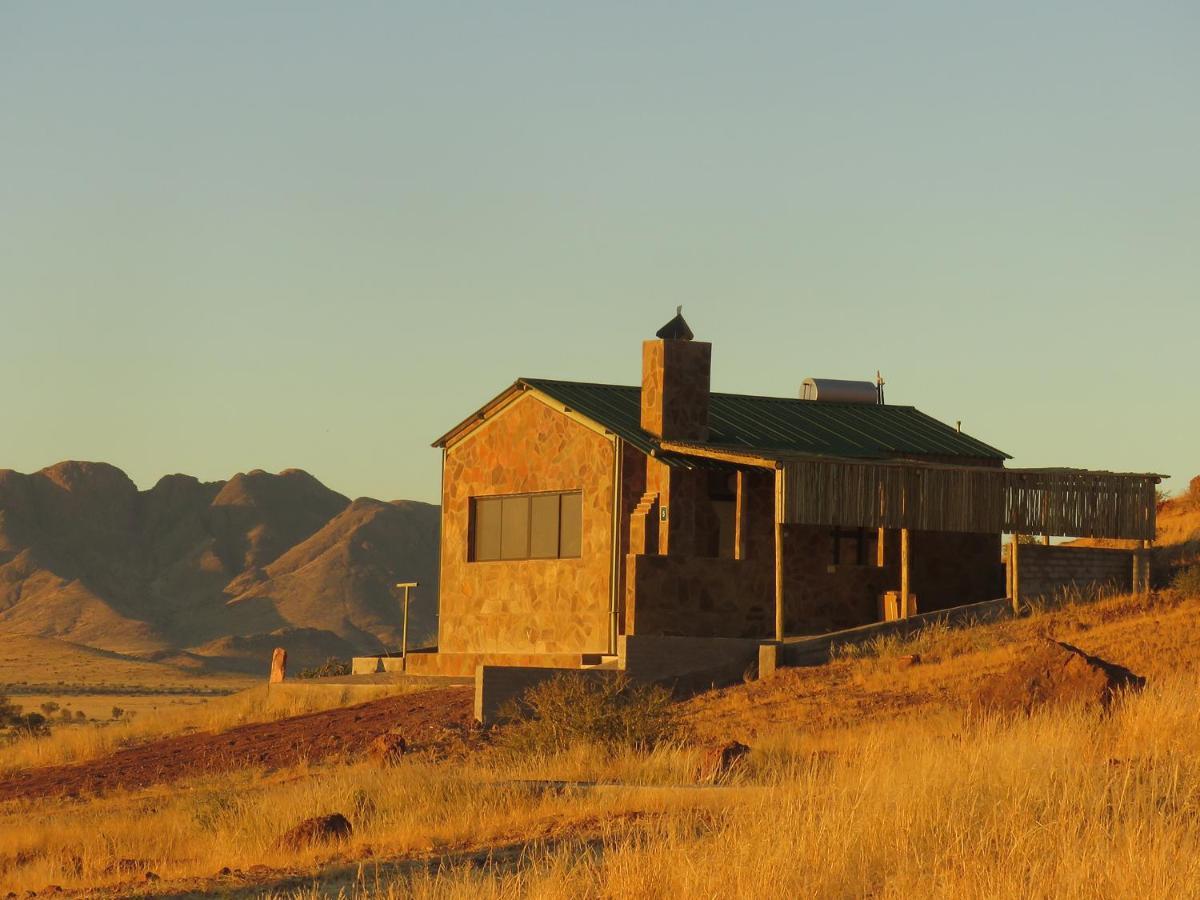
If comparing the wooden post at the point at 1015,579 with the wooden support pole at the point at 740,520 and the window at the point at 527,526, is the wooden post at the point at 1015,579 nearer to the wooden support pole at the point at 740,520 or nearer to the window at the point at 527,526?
the wooden support pole at the point at 740,520

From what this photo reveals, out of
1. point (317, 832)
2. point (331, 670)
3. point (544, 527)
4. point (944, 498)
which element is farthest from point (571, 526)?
point (317, 832)

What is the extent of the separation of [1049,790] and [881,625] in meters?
14.2

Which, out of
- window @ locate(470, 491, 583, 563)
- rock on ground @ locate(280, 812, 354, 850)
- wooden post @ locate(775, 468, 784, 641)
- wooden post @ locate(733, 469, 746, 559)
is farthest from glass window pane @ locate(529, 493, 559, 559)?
rock on ground @ locate(280, 812, 354, 850)

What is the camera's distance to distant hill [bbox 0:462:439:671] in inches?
4075

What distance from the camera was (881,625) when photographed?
85.1 ft

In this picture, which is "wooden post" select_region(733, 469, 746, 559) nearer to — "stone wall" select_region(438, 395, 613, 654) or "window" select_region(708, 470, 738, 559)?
"window" select_region(708, 470, 738, 559)

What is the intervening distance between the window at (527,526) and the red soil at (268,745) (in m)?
3.32

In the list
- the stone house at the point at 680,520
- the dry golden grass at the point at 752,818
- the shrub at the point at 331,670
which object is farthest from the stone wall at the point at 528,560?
the dry golden grass at the point at 752,818

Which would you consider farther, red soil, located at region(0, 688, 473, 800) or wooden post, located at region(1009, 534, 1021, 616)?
wooden post, located at region(1009, 534, 1021, 616)

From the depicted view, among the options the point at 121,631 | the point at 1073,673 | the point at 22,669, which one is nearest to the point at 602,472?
the point at 1073,673

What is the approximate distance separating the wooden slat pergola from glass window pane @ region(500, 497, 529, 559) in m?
3.90

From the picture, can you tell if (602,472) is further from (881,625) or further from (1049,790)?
(1049,790)

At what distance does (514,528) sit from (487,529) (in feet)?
2.78

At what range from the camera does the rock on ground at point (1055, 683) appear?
18.2 meters
